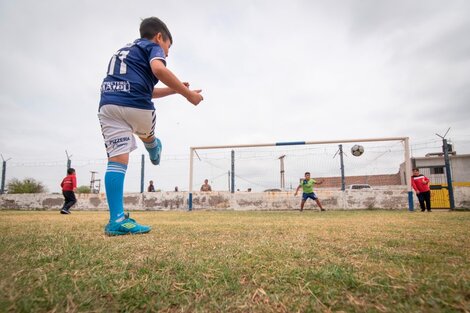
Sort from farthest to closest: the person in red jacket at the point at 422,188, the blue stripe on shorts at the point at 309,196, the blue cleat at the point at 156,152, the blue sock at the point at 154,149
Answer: the blue stripe on shorts at the point at 309,196 → the person in red jacket at the point at 422,188 → the blue cleat at the point at 156,152 → the blue sock at the point at 154,149

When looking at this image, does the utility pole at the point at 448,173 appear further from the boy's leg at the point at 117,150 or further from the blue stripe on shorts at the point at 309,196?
the boy's leg at the point at 117,150

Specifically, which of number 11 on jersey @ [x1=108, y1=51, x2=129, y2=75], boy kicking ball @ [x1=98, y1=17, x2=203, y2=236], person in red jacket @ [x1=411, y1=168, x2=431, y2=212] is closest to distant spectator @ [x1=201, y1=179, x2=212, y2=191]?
person in red jacket @ [x1=411, y1=168, x2=431, y2=212]

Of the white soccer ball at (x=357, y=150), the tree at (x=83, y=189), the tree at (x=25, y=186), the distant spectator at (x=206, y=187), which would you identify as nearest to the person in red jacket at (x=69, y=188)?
the distant spectator at (x=206, y=187)

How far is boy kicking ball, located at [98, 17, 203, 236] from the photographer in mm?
2430

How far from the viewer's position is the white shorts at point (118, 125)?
96.6 inches

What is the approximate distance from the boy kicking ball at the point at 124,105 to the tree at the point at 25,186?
832 inches

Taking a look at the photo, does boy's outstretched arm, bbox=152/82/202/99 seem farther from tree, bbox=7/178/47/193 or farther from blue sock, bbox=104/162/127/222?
tree, bbox=7/178/47/193

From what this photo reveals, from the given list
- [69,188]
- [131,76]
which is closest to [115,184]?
[131,76]

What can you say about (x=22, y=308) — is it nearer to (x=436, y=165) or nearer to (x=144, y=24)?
(x=144, y=24)

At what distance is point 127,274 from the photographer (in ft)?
3.55

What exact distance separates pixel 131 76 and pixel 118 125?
457 millimetres

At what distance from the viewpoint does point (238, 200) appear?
11.1 m

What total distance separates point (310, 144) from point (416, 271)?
9604 mm

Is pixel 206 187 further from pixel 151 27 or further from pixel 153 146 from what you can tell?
pixel 151 27
